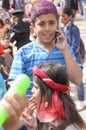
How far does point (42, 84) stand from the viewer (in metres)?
2.21

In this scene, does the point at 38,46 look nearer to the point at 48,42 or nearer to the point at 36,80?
the point at 48,42

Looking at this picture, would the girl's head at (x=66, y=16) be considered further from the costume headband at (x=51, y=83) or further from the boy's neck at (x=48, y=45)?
the costume headband at (x=51, y=83)

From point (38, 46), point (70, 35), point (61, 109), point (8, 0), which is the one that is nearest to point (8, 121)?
point (61, 109)

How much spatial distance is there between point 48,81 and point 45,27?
0.45 m

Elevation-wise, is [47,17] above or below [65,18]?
above

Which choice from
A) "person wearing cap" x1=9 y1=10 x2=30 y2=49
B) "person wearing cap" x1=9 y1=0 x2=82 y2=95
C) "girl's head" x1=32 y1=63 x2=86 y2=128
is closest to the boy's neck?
"person wearing cap" x1=9 y1=0 x2=82 y2=95

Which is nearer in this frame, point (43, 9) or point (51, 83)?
point (51, 83)

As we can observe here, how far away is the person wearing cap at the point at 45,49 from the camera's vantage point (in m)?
2.44

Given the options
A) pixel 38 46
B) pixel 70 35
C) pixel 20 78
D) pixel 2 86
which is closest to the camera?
pixel 20 78

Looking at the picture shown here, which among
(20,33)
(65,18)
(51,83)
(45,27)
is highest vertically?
(45,27)

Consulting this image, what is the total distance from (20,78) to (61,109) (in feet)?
4.07

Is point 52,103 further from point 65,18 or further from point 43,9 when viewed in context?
point 65,18

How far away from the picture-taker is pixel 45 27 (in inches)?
98.2

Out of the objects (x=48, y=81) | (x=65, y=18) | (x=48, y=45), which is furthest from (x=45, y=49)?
(x=65, y=18)
